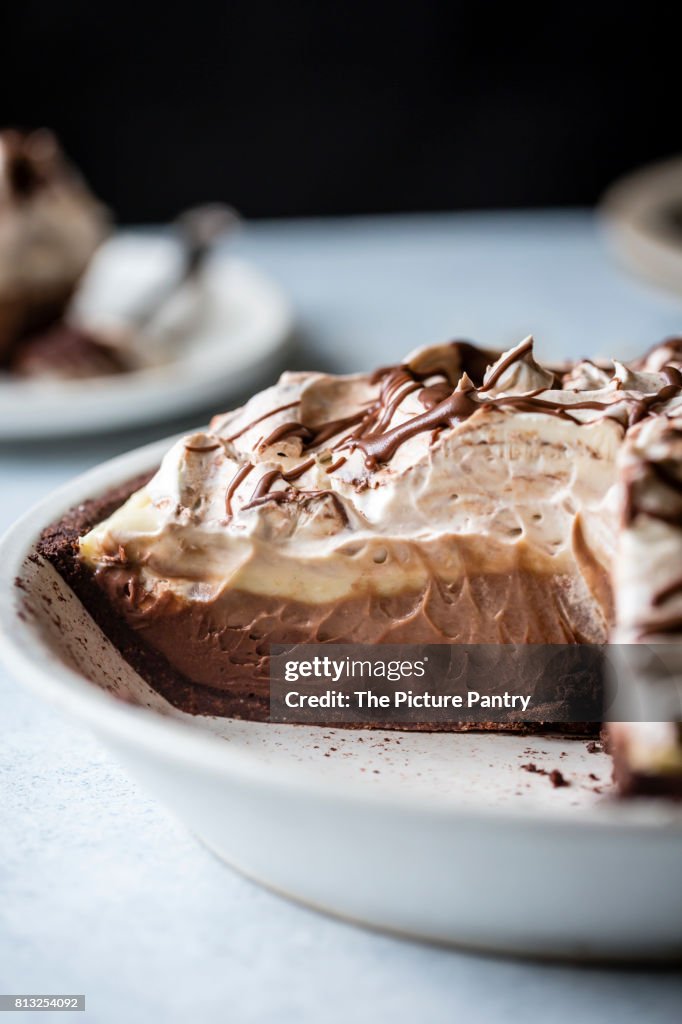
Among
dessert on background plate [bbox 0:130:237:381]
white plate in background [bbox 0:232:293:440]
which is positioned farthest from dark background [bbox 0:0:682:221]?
dessert on background plate [bbox 0:130:237:381]

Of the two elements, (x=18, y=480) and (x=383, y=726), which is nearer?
(x=383, y=726)

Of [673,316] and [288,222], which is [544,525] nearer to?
[673,316]

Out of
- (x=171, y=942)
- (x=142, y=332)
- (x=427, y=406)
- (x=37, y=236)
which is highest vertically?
(x=37, y=236)

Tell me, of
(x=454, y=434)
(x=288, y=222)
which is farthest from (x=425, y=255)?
(x=454, y=434)

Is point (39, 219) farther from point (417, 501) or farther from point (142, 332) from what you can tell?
point (417, 501)

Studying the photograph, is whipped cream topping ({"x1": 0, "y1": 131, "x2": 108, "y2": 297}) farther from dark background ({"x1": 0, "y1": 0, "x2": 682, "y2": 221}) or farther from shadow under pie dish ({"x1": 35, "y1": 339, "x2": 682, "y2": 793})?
dark background ({"x1": 0, "y1": 0, "x2": 682, "y2": 221})

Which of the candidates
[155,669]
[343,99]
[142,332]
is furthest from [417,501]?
[343,99]
